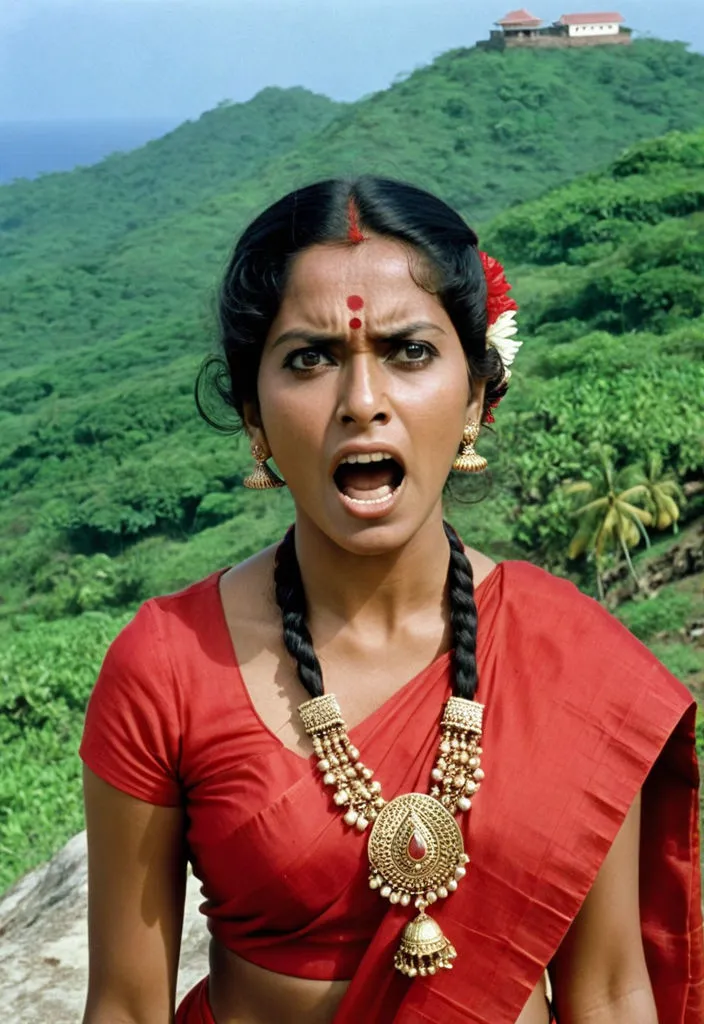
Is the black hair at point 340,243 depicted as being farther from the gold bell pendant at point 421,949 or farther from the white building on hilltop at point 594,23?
the white building on hilltop at point 594,23

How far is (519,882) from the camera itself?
198 centimetres

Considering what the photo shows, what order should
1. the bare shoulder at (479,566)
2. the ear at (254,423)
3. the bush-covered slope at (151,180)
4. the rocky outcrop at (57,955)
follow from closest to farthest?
the ear at (254,423) → the bare shoulder at (479,566) → the rocky outcrop at (57,955) → the bush-covered slope at (151,180)

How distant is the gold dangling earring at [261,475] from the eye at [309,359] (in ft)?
0.61

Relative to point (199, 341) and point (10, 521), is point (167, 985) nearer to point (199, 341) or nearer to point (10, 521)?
point (199, 341)

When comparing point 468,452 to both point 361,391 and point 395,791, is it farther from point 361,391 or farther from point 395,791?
point 395,791

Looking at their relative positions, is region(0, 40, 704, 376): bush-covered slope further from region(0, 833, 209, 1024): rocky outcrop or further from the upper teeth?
the upper teeth

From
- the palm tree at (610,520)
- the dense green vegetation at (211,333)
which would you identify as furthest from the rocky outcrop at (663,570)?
the dense green vegetation at (211,333)

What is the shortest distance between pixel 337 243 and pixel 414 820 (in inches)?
33.3

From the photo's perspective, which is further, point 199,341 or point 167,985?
point 199,341

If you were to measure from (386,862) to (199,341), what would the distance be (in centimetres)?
93

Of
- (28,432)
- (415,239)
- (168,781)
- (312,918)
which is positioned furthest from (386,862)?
(28,432)

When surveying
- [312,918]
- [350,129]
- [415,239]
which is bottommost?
[350,129]

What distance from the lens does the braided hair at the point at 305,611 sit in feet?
6.68

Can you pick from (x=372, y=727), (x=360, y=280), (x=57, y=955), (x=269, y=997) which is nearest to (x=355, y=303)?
(x=360, y=280)
